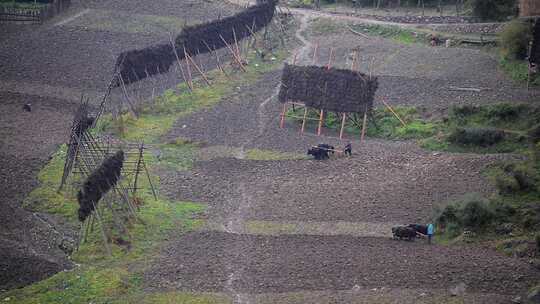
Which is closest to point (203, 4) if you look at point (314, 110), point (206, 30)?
point (206, 30)

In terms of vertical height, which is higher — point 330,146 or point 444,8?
point 444,8

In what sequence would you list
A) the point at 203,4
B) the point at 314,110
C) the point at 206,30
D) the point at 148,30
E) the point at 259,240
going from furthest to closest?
1. the point at 203,4
2. the point at 148,30
3. the point at 206,30
4. the point at 314,110
5. the point at 259,240

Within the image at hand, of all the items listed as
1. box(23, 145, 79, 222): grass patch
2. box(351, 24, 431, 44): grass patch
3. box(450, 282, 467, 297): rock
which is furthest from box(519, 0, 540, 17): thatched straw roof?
box(23, 145, 79, 222): grass patch

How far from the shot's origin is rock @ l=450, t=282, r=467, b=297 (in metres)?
27.4

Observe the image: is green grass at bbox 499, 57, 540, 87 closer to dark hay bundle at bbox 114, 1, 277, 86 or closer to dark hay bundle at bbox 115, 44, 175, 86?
dark hay bundle at bbox 114, 1, 277, 86

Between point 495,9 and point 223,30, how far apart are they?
1505cm

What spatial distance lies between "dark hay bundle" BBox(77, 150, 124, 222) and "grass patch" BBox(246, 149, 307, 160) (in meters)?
7.38

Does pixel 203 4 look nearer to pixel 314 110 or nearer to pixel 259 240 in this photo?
pixel 314 110

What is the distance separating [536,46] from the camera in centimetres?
4353

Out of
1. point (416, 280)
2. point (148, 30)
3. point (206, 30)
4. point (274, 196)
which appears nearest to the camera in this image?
point (416, 280)

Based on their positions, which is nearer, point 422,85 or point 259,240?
point 259,240

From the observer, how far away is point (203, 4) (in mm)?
62156

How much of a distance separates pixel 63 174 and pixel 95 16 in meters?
24.8

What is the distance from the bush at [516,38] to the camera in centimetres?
4536
